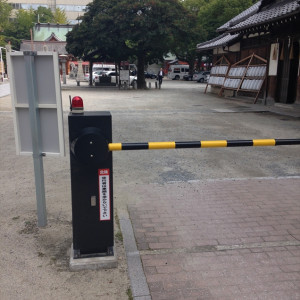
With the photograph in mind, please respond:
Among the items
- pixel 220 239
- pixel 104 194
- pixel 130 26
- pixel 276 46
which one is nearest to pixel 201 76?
pixel 130 26

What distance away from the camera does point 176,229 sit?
3.94m

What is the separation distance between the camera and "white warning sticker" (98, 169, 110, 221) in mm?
3044

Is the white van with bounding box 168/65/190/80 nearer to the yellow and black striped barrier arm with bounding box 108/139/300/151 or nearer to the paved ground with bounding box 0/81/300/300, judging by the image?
the paved ground with bounding box 0/81/300/300

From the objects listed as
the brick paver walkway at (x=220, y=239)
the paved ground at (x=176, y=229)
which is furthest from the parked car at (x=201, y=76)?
the brick paver walkway at (x=220, y=239)

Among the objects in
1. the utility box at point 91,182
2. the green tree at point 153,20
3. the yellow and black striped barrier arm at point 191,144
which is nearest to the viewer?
the utility box at point 91,182

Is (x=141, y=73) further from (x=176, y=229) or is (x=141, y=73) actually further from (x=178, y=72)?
(x=176, y=229)

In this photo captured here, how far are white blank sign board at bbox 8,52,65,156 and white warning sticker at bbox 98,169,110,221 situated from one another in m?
0.69

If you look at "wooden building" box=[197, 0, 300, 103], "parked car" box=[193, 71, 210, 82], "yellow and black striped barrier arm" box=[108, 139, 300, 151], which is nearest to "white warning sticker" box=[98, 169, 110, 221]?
"yellow and black striped barrier arm" box=[108, 139, 300, 151]

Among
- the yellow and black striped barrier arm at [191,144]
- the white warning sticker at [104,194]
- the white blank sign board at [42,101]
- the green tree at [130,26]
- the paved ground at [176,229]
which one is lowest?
the paved ground at [176,229]

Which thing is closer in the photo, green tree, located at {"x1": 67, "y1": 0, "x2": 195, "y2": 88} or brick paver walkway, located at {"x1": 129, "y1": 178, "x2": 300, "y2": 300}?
brick paver walkway, located at {"x1": 129, "y1": 178, "x2": 300, "y2": 300}

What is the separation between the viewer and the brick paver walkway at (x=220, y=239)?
291 centimetres

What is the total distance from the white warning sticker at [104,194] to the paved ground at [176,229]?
50 centimetres

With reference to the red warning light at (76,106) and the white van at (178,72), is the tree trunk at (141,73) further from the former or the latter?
the red warning light at (76,106)

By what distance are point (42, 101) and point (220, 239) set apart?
2374mm
